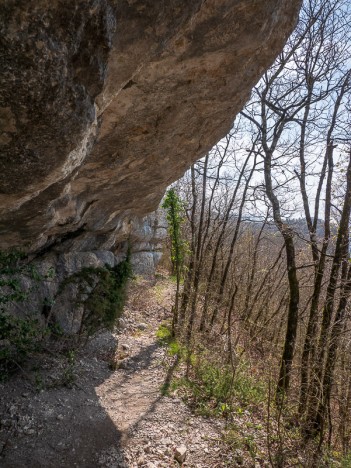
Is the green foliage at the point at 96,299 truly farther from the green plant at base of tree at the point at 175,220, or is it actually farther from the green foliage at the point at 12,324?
the green plant at base of tree at the point at 175,220

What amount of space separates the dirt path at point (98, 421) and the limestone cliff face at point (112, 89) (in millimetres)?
2478

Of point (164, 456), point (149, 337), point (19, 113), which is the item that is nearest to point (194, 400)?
point (164, 456)

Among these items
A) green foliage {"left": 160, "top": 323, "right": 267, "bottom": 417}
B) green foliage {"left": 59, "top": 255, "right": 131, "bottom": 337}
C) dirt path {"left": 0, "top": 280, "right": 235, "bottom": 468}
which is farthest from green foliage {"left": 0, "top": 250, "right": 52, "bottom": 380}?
green foliage {"left": 160, "top": 323, "right": 267, "bottom": 417}

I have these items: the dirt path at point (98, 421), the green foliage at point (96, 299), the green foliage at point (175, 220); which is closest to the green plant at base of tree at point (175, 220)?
the green foliage at point (175, 220)

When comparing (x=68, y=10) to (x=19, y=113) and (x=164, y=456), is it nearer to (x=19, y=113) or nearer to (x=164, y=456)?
(x=19, y=113)

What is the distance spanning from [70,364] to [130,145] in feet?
13.9

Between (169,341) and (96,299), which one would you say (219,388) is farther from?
(96,299)

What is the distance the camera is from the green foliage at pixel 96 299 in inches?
265

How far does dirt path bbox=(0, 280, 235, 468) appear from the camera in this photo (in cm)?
409

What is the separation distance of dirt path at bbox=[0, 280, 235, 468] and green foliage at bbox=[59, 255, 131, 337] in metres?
0.66

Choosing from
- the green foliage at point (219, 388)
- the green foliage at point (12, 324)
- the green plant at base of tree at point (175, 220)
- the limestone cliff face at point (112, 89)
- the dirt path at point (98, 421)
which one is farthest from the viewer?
the green plant at base of tree at point (175, 220)

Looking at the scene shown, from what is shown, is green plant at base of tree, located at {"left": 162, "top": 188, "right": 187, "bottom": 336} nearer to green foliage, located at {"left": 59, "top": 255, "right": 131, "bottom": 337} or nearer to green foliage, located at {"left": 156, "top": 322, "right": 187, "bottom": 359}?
green foliage, located at {"left": 156, "top": 322, "right": 187, "bottom": 359}

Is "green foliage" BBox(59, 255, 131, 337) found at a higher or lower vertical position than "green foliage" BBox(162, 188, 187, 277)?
lower

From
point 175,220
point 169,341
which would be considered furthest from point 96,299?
point 175,220
